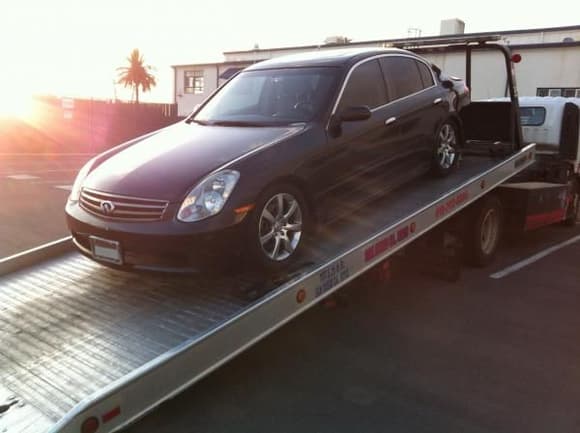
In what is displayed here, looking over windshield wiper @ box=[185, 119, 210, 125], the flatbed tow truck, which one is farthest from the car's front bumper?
windshield wiper @ box=[185, 119, 210, 125]

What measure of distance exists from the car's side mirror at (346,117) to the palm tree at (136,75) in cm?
6741

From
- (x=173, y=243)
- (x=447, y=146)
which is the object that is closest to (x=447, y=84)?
(x=447, y=146)

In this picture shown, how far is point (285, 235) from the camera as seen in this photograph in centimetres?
396

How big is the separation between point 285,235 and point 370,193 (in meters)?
1.25

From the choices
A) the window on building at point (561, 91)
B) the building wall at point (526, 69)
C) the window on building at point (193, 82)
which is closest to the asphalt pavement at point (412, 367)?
the building wall at point (526, 69)

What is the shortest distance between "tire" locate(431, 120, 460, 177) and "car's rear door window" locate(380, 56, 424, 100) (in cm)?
62

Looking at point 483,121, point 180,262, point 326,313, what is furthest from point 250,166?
point 483,121

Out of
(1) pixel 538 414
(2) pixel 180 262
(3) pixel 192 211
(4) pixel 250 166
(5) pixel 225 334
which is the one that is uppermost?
(4) pixel 250 166

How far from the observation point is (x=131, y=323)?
345 centimetres

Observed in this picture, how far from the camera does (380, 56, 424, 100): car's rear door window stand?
527 cm

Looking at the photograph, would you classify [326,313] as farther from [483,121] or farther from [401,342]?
[483,121]

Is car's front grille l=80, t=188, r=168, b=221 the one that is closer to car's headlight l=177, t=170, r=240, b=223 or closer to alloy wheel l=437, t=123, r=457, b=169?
car's headlight l=177, t=170, r=240, b=223

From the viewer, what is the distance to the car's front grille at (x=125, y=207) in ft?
11.5

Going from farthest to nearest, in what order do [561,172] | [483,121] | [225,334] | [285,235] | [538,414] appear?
[561,172], [483,121], [285,235], [538,414], [225,334]
